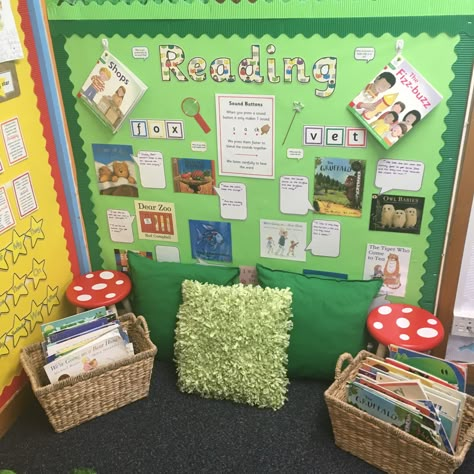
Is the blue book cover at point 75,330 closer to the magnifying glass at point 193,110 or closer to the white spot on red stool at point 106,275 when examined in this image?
the white spot on red stool at point 106,275

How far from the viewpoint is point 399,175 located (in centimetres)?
172

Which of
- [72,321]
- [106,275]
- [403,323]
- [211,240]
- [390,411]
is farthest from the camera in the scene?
[106,275]

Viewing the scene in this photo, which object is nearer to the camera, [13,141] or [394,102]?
[394,102]

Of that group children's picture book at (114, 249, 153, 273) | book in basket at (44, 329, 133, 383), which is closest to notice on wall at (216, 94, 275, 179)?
Result: children's picture book at (114, 249, 153, 273)

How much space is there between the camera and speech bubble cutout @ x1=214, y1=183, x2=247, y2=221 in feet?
6.27

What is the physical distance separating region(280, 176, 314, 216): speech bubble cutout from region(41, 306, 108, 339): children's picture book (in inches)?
30.1

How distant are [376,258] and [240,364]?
2.00ft

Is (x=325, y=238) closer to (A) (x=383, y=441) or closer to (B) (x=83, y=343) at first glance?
(A) (x=383, y=441)

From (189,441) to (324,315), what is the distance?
64 centimetres

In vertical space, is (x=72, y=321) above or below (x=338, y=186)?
below

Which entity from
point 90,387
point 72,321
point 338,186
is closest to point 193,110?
point 338,186

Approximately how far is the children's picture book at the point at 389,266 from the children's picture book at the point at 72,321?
983 mm

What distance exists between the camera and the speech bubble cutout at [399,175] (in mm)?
1698

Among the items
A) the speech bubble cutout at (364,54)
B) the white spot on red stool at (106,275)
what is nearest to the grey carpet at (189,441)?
the white spot on red stool at (106,275)
